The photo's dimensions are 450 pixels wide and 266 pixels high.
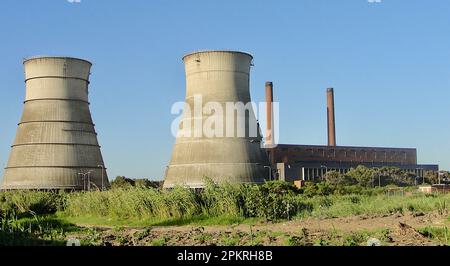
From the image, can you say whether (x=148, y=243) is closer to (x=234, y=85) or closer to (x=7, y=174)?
(x=234, y=85)

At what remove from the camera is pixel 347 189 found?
3206 centimetres

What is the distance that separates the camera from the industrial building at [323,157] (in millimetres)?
51750

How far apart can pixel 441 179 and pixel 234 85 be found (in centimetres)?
2925

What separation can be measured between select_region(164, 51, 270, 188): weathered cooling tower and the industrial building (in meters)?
14.5

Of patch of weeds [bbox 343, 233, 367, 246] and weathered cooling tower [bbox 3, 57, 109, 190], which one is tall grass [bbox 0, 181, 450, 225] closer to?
patch of weeds [bbox 343, 233, 367, 246]

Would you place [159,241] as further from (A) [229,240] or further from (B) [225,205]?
(B) [225,205]

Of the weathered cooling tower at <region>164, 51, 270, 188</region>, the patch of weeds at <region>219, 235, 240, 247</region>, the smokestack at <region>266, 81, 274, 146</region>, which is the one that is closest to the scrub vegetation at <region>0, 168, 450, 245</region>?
the patch of weeds at <region>219, 235, 240, 247</region>

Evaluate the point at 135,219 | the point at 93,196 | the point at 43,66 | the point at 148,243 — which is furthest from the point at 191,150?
the point at 148,243

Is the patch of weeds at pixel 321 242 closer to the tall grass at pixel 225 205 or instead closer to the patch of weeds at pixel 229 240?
the patch of weeds at pixel 229 240

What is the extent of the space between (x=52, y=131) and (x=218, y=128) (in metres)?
9.96

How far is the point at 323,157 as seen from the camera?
5516 cm

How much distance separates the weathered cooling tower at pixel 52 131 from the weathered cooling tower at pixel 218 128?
6068 mm

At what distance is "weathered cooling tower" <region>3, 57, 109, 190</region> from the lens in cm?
3356

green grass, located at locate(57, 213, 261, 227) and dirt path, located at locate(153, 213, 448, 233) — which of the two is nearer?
dirt path, located at locate(153, 213, 448, 233)
